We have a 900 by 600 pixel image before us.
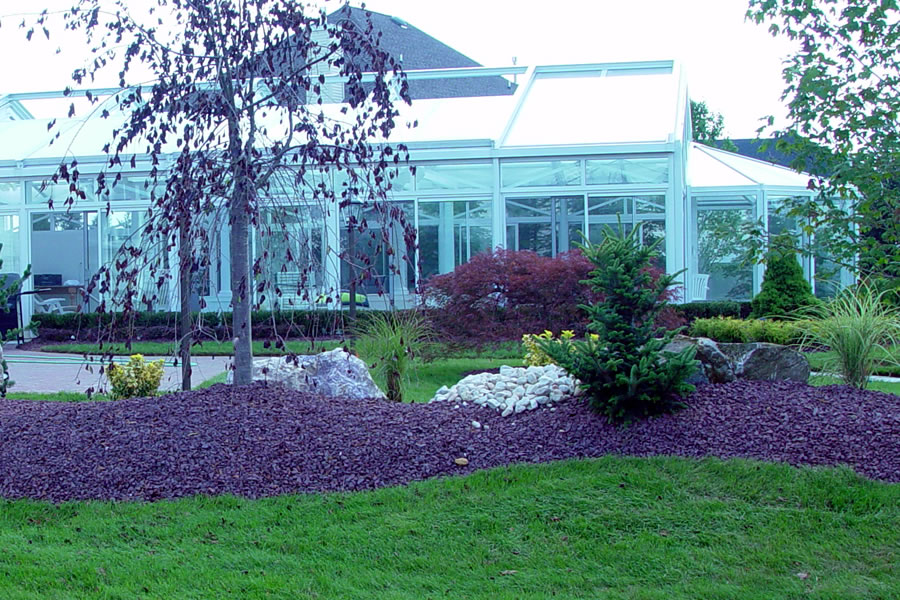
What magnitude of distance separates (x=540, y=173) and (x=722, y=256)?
4440 mm

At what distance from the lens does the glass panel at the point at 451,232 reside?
15.1 m

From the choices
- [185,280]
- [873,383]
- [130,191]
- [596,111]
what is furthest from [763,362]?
[130,191]

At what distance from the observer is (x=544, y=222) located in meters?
14.9

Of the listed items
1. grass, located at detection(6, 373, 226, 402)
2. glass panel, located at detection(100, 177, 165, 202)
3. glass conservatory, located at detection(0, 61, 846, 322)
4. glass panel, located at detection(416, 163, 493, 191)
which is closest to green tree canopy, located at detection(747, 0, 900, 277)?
grass, located at detection(6, 373, 226, 402)

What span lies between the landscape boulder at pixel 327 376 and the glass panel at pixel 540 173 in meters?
8.29

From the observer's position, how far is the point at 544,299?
931 centimetres

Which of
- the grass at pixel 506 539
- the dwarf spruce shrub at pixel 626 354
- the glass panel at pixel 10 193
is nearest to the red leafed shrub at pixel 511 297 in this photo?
the dwarf spruce shrub at pixel 626 354

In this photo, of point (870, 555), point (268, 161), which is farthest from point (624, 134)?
A: point (870, 555)

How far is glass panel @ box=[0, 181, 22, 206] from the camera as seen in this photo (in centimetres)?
1652

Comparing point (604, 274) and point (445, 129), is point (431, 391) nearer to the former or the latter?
point (604, 274)

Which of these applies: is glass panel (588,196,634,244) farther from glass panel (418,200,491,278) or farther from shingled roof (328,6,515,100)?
shingled roof (328,6,515,100)

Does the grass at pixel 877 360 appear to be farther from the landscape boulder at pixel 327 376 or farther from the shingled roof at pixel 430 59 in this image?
the shingled roof at pixel 430 59

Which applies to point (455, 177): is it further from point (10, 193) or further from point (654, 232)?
point (10, 193)

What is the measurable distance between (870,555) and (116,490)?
145 inches
